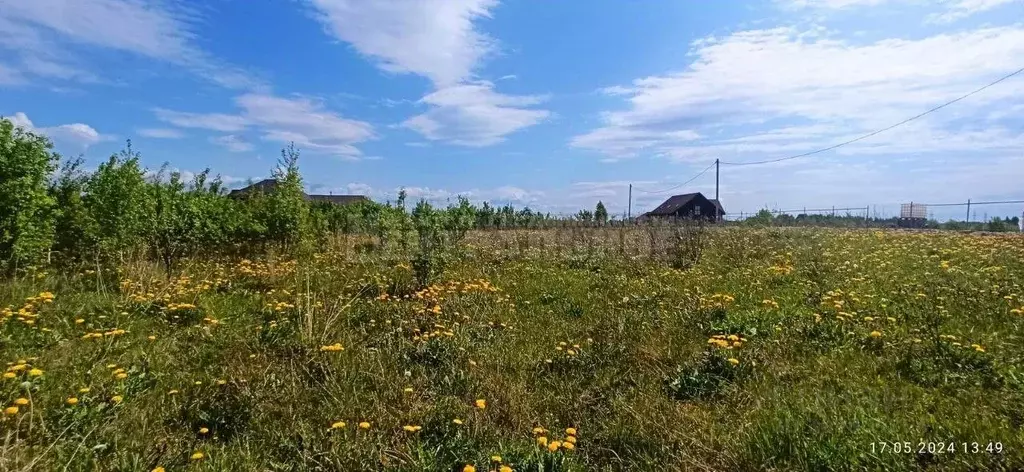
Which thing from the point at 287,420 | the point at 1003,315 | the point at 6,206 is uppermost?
the point at 6,206

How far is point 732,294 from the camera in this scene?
7.64 metres

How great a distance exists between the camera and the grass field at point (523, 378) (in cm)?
308

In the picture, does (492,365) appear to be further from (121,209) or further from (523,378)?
(121,209)

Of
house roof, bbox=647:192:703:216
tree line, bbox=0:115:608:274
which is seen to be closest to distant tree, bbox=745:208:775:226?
house roof, bbox=647:192:703:216

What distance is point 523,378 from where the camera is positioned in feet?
15.0

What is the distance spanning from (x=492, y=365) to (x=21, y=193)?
27.9 feet

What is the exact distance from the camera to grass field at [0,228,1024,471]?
308cm

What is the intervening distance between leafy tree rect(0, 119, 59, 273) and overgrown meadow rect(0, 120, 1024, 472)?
0.03 metres

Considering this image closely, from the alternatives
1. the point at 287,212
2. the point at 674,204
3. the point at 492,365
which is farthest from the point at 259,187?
the point at 674,204

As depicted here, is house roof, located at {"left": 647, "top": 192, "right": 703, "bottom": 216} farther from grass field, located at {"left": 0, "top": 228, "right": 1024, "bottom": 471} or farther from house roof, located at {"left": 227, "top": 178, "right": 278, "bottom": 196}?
grass field, located at {"left": 0, "top": 228, "right": 1024, "bottom": 471}

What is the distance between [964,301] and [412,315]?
264 inches

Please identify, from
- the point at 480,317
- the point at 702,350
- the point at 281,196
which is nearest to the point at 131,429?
the point at 480,317

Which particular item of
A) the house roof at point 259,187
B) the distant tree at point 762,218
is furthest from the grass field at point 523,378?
the distant tree at point 762,218

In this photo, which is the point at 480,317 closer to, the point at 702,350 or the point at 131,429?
the point at 702,350
